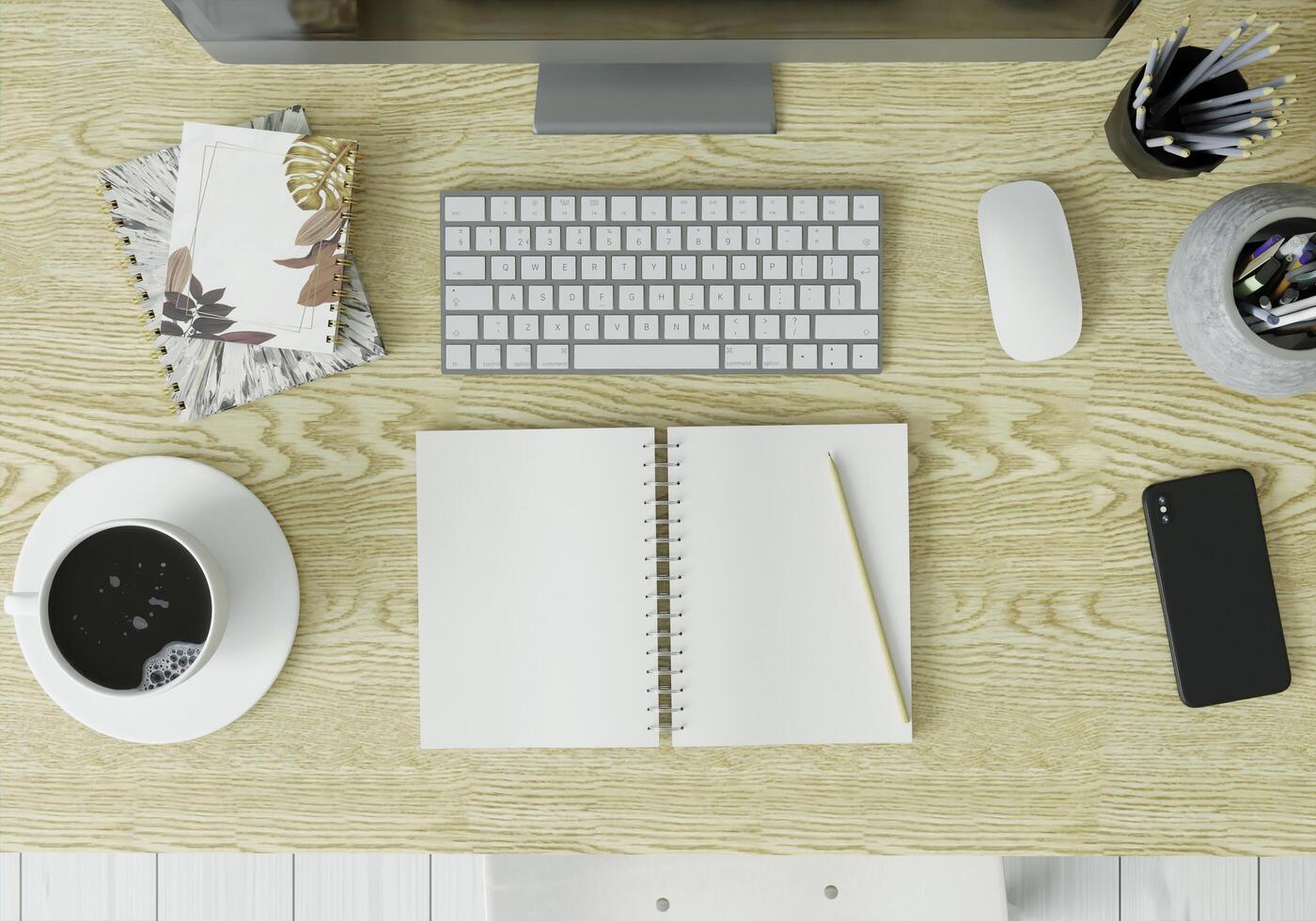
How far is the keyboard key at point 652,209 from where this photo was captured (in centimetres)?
71

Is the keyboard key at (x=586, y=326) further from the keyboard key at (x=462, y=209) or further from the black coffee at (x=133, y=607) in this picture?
the black coffee at (x=133, y=607)

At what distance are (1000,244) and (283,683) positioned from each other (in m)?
0.70

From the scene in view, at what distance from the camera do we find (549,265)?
2.32ft

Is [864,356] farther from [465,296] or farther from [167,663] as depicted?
[167,663]

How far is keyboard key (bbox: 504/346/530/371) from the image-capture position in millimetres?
710

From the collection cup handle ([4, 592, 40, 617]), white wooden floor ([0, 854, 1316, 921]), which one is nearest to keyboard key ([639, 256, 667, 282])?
cup handle ([4, 592, 40, 617])

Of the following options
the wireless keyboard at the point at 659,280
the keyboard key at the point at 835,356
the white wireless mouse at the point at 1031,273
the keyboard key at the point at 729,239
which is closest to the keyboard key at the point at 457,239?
the wireless keyboard at the point at 659,280

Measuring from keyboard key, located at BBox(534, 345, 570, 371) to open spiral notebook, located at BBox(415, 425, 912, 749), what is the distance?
60mm

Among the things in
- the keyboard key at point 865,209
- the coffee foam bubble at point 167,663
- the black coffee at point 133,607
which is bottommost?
the coffee foam bubble at point 167,663

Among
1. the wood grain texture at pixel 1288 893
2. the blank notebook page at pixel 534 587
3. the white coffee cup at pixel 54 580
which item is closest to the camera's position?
the white coffee cup at pixel 54 580

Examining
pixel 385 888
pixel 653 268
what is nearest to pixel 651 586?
pixel 653 268

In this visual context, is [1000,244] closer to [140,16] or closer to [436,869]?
[140,16]

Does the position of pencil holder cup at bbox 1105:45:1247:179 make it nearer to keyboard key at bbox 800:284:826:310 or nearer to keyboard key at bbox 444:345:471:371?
keyboard key at bbox 800:284:826:310

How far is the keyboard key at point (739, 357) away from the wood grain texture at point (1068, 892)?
930 mm
